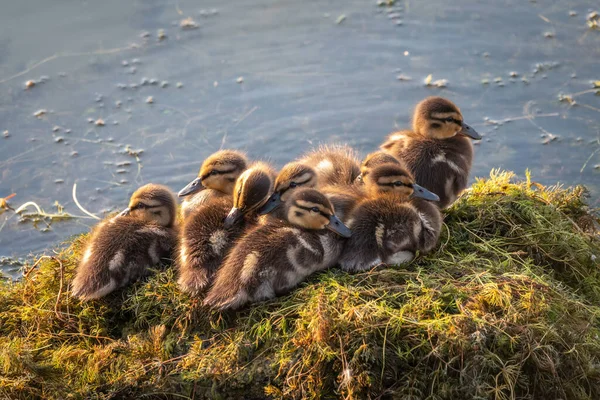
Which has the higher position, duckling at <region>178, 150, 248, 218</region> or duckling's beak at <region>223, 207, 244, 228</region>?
duckling's beak at <region>223, 207, 244, 228</region>

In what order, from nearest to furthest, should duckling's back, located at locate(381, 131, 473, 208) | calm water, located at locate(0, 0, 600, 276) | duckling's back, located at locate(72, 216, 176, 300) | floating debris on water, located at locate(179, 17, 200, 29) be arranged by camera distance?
duckling's back, located at locate(72, 216, 176, 300)
duckling's back, located at locate(381, 131, 473, 208)
calm water, located at locate(0, 0, 600, 276)
floating debris on water, located at locate(179, 17, 200, 29)

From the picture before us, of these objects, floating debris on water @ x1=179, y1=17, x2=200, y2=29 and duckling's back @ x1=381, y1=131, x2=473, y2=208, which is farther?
floating debris on water @ x1=179, y1=17, x2=200, y2=29

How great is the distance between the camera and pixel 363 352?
4.34m

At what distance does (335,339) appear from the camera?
440 cm

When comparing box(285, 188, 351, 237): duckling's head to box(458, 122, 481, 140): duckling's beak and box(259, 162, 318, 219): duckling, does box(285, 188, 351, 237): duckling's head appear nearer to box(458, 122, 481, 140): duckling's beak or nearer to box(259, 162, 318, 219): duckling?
box(259, 162, 318, 219): duckling

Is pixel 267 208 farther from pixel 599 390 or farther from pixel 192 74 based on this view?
pixel 192 74

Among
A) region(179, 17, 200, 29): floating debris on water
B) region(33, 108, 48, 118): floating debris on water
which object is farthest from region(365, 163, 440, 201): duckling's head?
region(179, 17, 200, 29): floating debris on water

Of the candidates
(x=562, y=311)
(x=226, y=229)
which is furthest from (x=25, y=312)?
(x=562, y=311)

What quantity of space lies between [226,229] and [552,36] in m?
4.86

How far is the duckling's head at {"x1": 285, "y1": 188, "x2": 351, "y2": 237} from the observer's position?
4.88 meters

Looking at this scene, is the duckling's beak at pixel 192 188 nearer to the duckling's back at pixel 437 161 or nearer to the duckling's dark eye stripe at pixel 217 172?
the duckling's dark eye stripe at pixel 217 172

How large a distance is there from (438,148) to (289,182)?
1.13m

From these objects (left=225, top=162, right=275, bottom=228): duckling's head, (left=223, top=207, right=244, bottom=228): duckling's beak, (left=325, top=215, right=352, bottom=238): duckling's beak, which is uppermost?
(left=225, top=162, right=275, bottom=228): duckling's head

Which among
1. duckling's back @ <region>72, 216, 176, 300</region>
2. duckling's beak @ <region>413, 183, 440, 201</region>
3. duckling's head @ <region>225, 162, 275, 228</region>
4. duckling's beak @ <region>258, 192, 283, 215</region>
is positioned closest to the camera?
duckling's back @ <region>72, 216, 176, 300</region>
